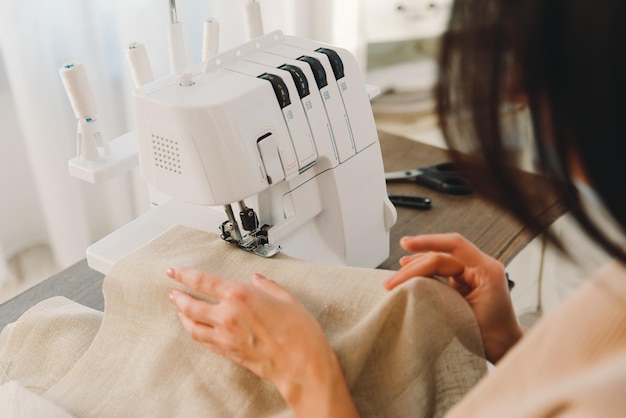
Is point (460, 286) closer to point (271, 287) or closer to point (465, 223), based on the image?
→ point (271, 287)

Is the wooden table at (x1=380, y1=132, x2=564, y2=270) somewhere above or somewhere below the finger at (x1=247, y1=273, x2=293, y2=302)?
below

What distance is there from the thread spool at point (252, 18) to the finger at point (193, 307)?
688 mm

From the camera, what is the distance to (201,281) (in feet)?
3.31

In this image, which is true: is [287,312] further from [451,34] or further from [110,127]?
[110,127]

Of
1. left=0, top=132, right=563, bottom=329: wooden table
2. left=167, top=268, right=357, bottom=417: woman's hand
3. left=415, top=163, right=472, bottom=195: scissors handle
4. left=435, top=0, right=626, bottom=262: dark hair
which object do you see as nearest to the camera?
left=435, top=0, right=626, bottom=262: dark hair

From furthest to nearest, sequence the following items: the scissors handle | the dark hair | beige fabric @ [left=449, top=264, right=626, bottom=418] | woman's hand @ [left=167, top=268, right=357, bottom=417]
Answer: the scissors handle
woman's hand @ [left=167, top=268, right=357, bottom=417]
beige fabric @ [left=449, top=264, right=626, bottom=418]
the dark hair

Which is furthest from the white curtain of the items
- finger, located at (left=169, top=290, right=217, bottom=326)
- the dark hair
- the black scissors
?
the dark hair

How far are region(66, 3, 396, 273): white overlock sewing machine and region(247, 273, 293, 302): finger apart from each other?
0.35 feet

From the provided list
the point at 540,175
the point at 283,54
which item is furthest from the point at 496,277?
the point at 283,54

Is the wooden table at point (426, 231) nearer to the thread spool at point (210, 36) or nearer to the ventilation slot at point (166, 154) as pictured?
the ventilation slot at point (166, 154)

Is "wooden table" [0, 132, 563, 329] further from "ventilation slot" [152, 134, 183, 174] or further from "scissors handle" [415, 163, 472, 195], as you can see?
"ventilation slot" [152, 134, 183, 174]

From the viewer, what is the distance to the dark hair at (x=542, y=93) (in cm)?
50

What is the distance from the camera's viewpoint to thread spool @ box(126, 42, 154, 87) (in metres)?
1.36

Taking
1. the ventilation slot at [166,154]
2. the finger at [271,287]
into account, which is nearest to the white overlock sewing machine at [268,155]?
the ventilation slot at [166,154]
